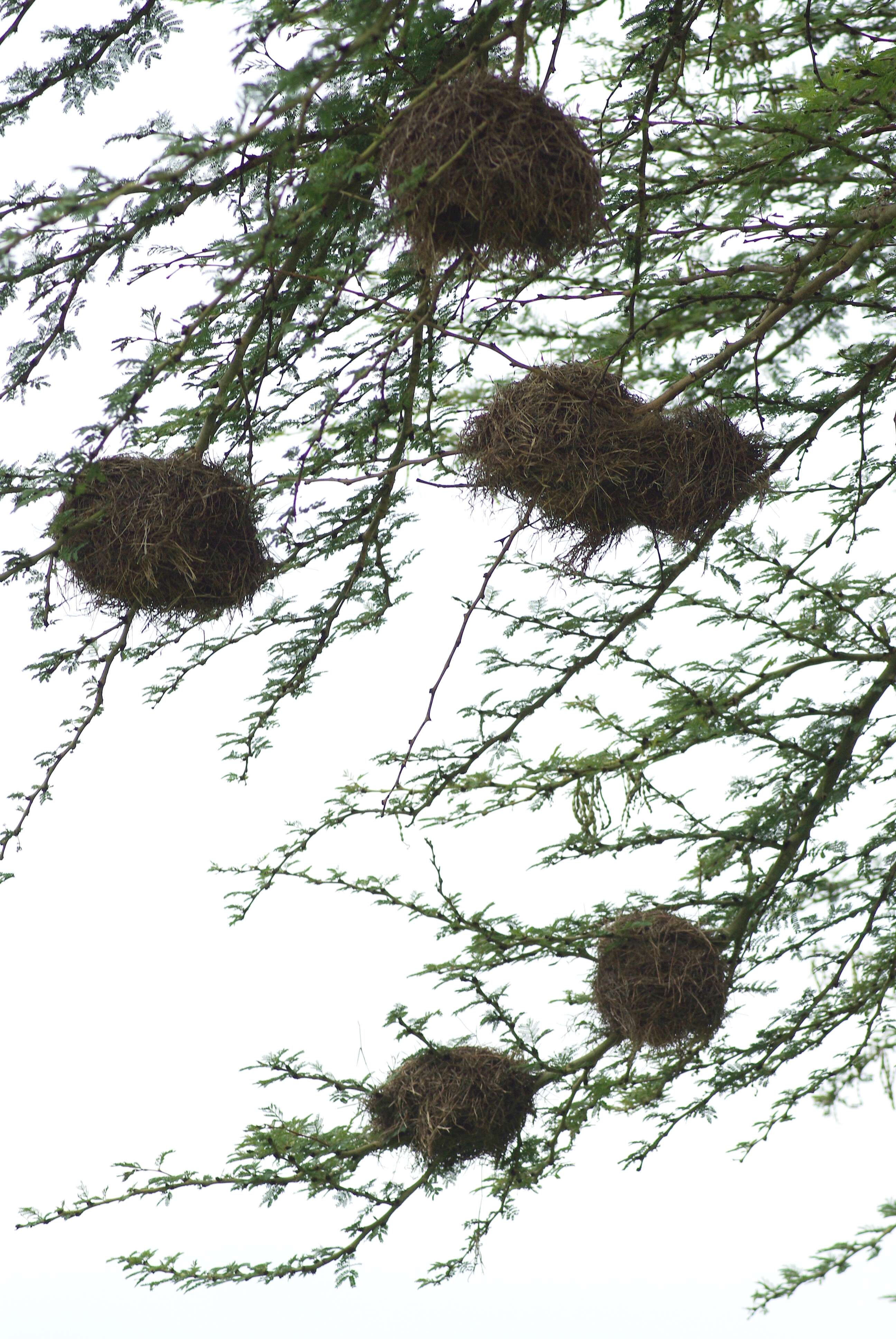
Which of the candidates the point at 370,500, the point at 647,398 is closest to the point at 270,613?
the point at 370,500

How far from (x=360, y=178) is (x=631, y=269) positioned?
229cm

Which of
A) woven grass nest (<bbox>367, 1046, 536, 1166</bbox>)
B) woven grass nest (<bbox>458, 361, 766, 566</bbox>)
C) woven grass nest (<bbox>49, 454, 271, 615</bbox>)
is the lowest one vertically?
woven grass nest (<bbox>367, 1046, 536, 1166</bbox>)

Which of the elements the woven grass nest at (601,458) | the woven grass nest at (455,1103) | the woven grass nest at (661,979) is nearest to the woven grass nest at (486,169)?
the woven grass nest at (601,458)

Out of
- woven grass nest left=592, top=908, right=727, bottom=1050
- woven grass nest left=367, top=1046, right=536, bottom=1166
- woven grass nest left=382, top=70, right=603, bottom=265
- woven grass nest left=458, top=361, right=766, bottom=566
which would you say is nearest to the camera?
woven grass nest left=382, top=70, right=603, bottom=265

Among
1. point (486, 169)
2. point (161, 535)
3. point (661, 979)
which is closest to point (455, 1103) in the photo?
point (661, 979)

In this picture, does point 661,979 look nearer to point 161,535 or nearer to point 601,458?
point 601,458

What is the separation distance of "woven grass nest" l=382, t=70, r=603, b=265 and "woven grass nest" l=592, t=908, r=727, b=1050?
2.15m

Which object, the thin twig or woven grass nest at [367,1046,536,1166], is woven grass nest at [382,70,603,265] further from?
woven grass nest at [367,1046,536,1166]

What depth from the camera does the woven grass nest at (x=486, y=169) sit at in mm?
2736

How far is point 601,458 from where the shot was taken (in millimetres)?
3127

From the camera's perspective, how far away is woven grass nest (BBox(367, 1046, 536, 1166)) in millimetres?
4320

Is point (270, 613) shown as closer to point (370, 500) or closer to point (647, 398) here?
point (370, 500)

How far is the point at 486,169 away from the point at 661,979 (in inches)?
94.9

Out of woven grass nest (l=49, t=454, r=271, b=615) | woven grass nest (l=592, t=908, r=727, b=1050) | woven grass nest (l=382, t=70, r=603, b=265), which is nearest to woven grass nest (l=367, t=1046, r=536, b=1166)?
woven grass nest (l=592, t=908, r=727, b=1050)
